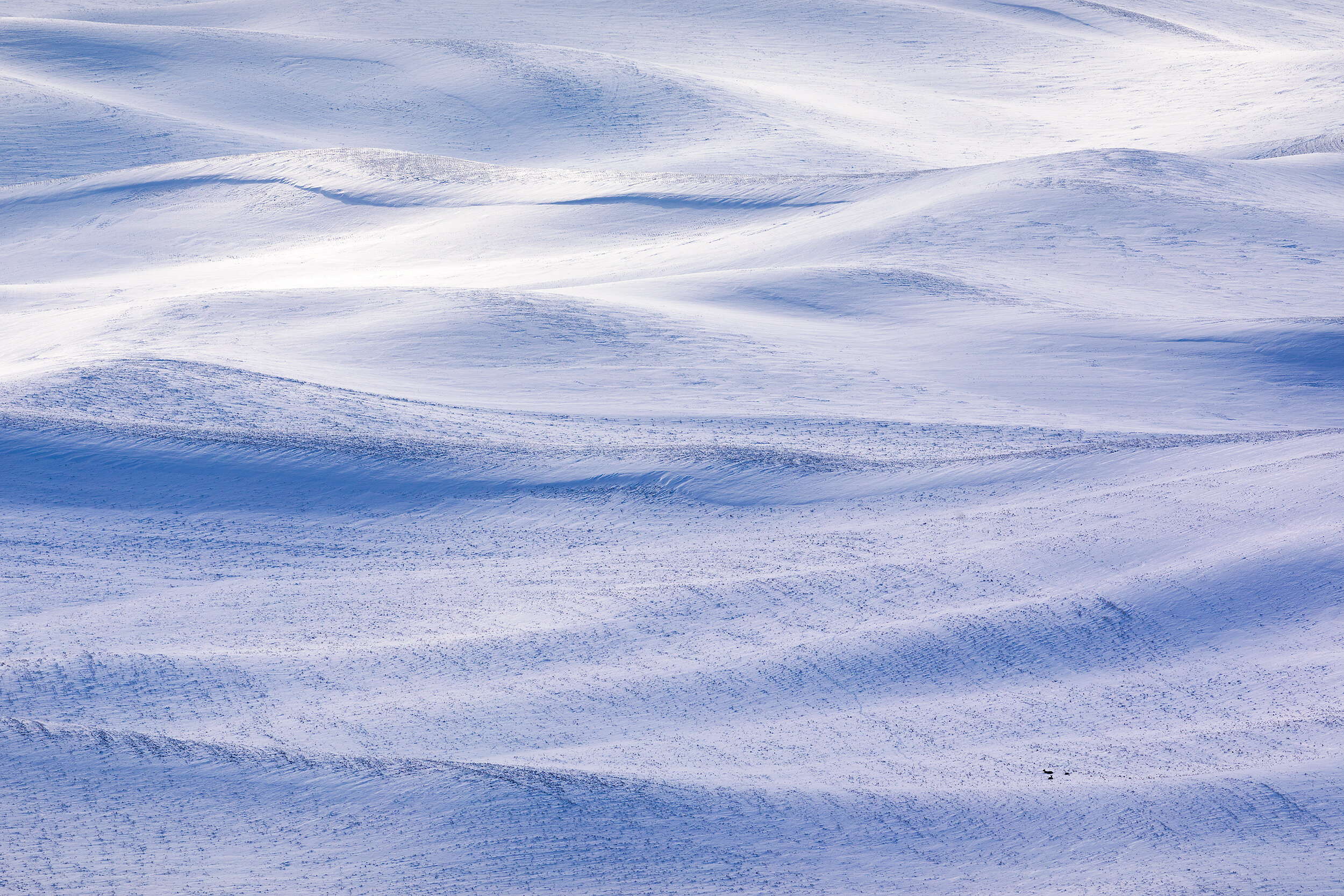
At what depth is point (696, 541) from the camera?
5.71 metres

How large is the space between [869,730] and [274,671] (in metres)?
2.21

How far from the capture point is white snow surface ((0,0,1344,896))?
379cm

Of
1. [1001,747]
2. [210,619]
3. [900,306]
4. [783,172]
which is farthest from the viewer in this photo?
[783,172]

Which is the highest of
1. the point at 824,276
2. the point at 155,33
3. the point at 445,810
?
the point at 155,33

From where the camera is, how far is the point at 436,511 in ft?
19.7

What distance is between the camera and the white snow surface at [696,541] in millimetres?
3785

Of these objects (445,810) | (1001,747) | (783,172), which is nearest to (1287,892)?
(1001,747)

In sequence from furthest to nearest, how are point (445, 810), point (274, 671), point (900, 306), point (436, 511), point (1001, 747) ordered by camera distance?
point (900, 306) < point (436, 511) < point (274, 671) < point (1001, 747) < point (445, 810)

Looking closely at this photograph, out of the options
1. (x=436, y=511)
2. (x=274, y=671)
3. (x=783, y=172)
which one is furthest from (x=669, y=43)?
(x=274, y=671)

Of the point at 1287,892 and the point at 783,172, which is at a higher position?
the point at 783,172

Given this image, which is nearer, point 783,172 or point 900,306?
point 900,306

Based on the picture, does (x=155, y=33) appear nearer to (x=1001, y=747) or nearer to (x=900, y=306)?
(x=900, y=306)

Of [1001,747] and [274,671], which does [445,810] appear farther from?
[1001,747]

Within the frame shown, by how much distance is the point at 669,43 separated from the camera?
72.2ft
